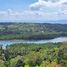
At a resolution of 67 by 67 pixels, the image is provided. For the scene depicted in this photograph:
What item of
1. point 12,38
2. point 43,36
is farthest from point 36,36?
point 12,38

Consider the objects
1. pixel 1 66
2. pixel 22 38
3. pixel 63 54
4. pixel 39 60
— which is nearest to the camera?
pixel 1 66

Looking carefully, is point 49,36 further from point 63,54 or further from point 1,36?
point 63,54

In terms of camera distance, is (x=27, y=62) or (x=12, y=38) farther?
(x=12, y=38)

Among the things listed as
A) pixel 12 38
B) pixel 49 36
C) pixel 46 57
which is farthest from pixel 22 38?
pixel 46 57

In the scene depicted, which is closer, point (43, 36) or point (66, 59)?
point (66, 59)

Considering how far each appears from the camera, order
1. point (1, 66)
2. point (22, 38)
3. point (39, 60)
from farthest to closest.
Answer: point (22, 38) → point (39, 60) → point (1, 66)

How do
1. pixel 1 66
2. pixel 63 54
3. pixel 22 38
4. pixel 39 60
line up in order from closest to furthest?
pixel 1 66, pixel 39 60, pixel 63 54, pixel 22 38

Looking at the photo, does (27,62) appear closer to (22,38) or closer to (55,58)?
(55,58)
